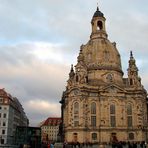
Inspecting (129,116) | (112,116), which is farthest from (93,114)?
(129,116)

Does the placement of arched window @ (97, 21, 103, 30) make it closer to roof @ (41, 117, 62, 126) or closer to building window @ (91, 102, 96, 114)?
building window @ (91, 102, 96, 114)

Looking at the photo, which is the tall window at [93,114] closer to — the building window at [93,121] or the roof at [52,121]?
the building window at [93,121]

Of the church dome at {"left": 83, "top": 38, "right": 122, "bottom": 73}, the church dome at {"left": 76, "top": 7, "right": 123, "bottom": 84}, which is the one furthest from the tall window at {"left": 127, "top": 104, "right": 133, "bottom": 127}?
the church dome at {"left": 83, "top": 38, "right": 122, "bottom": 73}

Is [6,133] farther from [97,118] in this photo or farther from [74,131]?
[97,118]

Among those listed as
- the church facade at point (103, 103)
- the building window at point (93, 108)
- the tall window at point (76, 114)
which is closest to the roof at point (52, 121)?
the church facade at point (103, 103)

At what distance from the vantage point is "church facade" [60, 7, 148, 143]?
81.8 m

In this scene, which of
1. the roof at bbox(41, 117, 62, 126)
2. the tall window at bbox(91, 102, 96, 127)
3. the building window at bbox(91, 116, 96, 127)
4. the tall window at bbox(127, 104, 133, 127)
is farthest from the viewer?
the roof at bbox(41, 117, 62, 126)

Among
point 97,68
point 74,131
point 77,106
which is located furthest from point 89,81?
point 74,131

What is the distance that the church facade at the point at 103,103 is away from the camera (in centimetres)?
8181

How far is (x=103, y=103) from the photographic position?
8506cm

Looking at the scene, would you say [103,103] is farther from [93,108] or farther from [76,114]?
[76,114]

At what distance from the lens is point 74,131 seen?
8119 centimetres

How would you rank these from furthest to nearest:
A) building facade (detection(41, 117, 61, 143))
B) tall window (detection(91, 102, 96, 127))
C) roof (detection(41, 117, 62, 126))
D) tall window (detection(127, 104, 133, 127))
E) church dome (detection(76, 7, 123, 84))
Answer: roof (detection(41, 117, 62, 126))
building facade (detection(41, 117, 61, 143))
church dome (detection(76, 7, 123, 84))
tall window (detection(127, 104, 133, 127))
tall window (detection(91, 102, 96, 127))

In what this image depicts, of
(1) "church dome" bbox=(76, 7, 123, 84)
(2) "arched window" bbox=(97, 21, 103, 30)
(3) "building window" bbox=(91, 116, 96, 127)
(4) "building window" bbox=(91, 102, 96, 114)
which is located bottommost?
(3) "building window" bbox=(91, 116, 96, 127)
